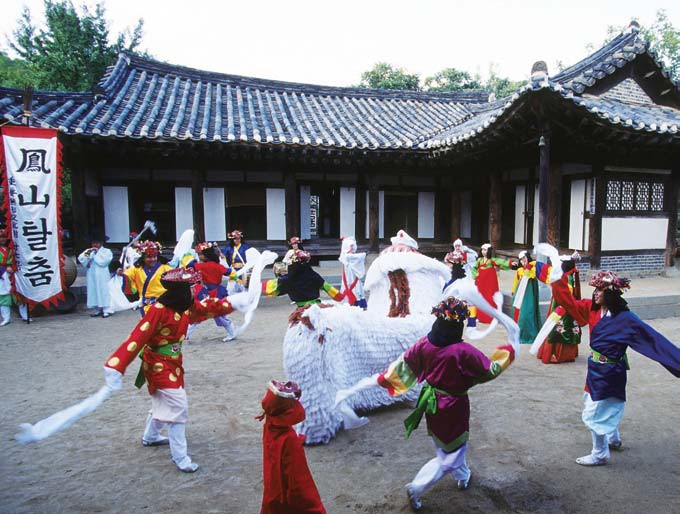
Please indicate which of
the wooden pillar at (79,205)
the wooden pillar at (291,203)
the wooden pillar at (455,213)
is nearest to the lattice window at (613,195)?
the wooden pillar at (455,213)

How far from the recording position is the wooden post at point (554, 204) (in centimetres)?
976

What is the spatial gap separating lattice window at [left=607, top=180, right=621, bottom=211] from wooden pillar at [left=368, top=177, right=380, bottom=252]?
18.2 feet

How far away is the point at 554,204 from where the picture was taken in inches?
385

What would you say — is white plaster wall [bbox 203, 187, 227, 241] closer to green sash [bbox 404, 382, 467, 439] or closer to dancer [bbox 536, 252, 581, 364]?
dancer [bbox 536, 252, 581, 364]

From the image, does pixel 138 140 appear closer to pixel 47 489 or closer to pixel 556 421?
pixel 47 489

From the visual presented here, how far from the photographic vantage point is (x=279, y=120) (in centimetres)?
1201

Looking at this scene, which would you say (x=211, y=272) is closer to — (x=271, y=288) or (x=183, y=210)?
(x=271, y=288)

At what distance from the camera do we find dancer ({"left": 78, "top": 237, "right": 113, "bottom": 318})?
888cm

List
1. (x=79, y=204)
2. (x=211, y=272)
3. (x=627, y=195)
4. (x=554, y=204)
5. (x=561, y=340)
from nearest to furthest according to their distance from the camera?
(x=561, y=340)
(x=211, y=272)
(x=554, y=204)
(x=79, y=204)
(x=627, y=195)

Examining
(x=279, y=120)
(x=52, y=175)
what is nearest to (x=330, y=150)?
(x=279, y=120)

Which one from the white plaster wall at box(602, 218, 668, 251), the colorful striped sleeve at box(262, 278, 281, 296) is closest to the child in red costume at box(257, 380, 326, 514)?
the colorful striped sleeve at box(262, 278, 281, 296)

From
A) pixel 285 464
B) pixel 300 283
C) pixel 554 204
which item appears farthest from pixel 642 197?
pixel 285 464

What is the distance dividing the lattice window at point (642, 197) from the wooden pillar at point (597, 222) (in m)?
1.25

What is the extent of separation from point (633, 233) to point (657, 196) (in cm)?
134
